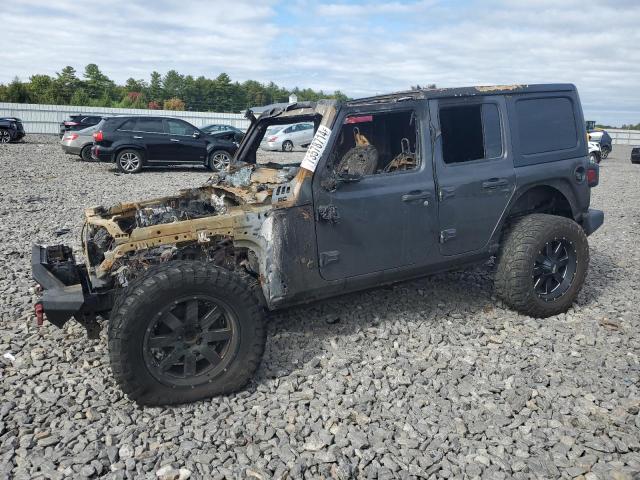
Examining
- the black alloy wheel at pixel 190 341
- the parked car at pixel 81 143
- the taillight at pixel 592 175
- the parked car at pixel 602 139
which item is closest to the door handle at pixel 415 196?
the black alloy wheel at pixel 190 341

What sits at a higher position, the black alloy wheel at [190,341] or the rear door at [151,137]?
the rear door at [151,137]

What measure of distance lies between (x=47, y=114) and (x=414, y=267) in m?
35.5

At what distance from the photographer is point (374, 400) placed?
12.2ft

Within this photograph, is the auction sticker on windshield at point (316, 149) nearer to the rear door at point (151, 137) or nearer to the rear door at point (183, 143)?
the rear door at point (151, 137)

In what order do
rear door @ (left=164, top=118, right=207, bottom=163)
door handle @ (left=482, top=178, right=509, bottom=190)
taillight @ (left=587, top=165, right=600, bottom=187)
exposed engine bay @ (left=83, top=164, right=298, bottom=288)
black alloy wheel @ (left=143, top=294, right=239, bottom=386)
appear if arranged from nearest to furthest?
black alloy wheel @ (left=143, top=294, right=239, bottom=386) → exposed engine bay @ (left=83, top=164, right=298, bottom=288) → door handle @ (left=482, top=178, right=509, bottom=190) → taillight @ (left=587, top=165, right=600, bottom=187) → rear door @ (left=164, top=118, right=207, bottom=163)

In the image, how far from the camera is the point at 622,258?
7.02 meters

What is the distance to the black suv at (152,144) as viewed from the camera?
15.5 meters

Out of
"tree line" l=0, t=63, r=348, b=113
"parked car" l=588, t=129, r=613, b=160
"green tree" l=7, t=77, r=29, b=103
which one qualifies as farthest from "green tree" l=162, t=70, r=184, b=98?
"parked car" l=588, t=129, r=613, b=160

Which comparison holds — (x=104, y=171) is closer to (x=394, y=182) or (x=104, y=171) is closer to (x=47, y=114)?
(x=394, y=182)

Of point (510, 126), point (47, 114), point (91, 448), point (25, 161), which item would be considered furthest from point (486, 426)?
point (47, 114)

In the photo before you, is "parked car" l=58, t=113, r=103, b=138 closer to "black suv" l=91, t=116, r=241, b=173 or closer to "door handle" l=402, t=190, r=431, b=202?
"black suv" l=91, t=116, r=241, b=173

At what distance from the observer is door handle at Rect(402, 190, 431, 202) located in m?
4.34

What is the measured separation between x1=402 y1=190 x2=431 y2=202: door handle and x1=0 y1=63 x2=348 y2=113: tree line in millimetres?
42558

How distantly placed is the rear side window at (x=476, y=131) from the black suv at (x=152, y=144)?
41.4 ft
